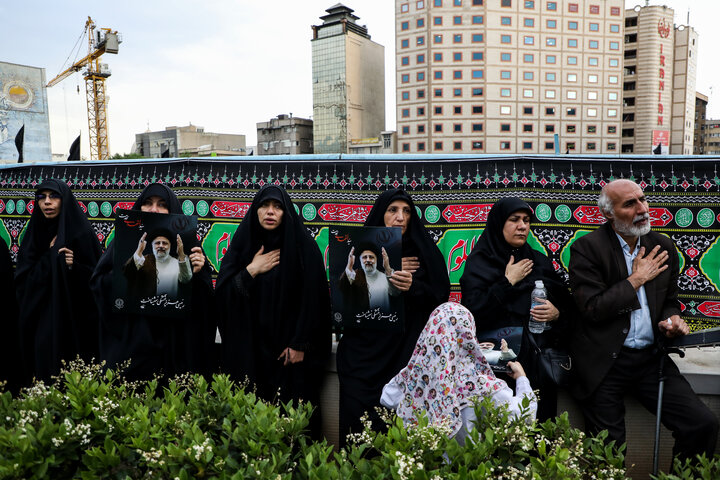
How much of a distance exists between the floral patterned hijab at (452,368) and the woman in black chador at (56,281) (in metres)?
2.64

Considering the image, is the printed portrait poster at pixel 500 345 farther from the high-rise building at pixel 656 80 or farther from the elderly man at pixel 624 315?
the high-rise building at pixel 656 80

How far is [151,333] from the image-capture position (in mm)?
3221

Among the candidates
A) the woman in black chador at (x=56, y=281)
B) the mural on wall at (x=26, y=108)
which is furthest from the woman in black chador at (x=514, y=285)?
the mural on wall at (x=26, y=108)

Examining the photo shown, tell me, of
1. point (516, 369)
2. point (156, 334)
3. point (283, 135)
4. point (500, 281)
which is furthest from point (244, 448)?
point (283, 135)

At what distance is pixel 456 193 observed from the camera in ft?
12.0

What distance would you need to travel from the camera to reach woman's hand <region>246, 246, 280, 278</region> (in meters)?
3.12

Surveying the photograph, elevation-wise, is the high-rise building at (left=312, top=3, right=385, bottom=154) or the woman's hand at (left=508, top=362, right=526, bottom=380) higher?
the high-rise building at (left=312, top=3, right=385, bottom=154)

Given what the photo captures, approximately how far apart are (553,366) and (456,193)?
1.45 m

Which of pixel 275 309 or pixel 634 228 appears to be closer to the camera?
pixel 634 228

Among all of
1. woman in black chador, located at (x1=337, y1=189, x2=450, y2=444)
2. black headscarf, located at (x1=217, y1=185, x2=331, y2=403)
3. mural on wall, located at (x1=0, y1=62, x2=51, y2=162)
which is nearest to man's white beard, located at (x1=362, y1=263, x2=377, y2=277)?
woman in black chador, located at (x1=337, y1=189, x2=450, y2=444)

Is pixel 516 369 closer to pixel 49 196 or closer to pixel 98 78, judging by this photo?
pixel 49 196

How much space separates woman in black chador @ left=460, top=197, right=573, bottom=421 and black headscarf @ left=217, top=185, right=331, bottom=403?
943 millimetres

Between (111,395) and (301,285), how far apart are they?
1369 millimetres

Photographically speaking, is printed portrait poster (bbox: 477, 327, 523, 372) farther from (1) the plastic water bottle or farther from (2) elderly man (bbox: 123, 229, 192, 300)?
Result: (2) elderly man (bbox: 123, 229, 192, 300)
